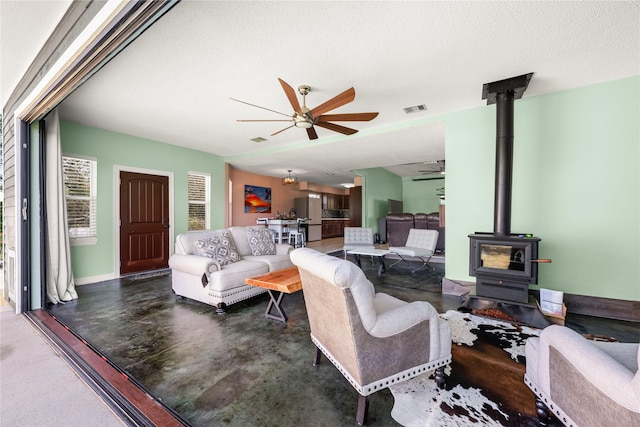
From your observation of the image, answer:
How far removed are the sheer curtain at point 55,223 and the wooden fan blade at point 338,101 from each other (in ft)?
11.5

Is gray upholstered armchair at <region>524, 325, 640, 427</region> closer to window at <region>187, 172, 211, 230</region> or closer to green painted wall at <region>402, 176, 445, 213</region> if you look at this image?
Result: window at <region>187, 172, 211, 230</region>

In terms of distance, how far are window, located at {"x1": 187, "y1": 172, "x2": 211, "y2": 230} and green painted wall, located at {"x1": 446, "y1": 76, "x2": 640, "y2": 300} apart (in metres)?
5.54

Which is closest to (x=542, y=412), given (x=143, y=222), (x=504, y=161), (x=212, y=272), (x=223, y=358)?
(x=223, y=358)

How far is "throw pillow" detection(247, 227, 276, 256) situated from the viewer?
404 centimetres

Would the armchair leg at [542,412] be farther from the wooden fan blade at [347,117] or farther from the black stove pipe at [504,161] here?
the wooden fan blade at [347,117]

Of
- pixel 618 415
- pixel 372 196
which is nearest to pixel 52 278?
pixel 618 415

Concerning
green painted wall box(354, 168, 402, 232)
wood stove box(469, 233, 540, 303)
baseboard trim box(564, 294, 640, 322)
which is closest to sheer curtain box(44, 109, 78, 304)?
wood stove box(469, 233, 540, 303)

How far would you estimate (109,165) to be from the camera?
455cm

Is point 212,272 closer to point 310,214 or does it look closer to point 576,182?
point 576,182

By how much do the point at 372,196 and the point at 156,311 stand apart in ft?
23.3

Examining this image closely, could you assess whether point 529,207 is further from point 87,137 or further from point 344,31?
point 87,137

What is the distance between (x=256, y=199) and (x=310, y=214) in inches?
99.0

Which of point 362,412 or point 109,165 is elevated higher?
point 109,165

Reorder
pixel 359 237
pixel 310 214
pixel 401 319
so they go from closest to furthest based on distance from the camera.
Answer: pixel 401 319 < pixel 359 237 < pixel 310 214
